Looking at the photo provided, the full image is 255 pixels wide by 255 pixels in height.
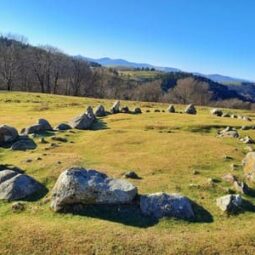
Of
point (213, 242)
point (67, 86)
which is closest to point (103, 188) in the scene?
point (213, 242)

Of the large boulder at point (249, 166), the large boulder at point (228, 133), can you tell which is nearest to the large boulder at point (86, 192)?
the large boulder at point (249, 166)

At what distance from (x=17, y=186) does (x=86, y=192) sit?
419 centimetres

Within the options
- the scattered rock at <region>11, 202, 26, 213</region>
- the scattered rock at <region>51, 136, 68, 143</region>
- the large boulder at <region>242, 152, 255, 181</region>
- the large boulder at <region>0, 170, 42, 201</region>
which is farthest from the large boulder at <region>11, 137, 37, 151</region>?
the large boulder at <region>242, 152, 255, 181</region>

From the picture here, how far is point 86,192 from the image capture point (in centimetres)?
2138

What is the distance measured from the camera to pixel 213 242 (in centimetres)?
1877

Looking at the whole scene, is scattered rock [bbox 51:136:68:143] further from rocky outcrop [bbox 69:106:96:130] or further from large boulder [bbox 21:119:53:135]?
rocky outcrop [bbox 69:106:96:130]

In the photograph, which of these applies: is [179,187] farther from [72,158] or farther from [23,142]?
[23,142]

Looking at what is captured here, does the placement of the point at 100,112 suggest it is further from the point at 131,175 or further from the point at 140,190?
the point at 140,190

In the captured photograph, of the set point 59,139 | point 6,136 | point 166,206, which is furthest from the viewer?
point 59,139

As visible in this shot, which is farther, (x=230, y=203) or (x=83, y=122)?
(x=83, y=122)

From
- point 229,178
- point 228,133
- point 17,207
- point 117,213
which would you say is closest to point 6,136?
point 17,207

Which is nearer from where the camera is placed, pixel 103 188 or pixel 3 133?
pixel 103 188

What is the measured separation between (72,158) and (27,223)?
358 inches

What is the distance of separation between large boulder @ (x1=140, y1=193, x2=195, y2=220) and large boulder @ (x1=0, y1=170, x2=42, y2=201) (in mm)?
6087
